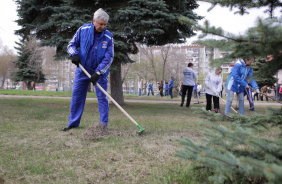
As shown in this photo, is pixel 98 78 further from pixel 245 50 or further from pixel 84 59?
pixel 245 50

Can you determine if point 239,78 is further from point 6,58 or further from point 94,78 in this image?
point 6,58

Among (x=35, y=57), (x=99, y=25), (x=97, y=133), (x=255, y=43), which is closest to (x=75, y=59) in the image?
(x=99, y=25)

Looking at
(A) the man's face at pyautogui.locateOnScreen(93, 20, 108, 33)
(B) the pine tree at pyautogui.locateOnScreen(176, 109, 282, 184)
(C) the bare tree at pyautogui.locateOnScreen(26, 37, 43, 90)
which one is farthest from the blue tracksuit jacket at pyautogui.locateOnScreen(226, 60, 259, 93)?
(C) the bare tree at pyautogui.locateOnScreen(26, 37, 43, 90)

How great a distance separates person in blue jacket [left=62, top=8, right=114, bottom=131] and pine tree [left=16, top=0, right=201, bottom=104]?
295cm

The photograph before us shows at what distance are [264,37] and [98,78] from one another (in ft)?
9.86

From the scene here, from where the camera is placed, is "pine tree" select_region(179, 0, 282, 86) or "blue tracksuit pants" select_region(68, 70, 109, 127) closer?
"pine tree" select_region(179, 0, 282, 86)

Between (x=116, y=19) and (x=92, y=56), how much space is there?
12.3 feet

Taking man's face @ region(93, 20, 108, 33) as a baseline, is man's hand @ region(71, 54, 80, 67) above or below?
below

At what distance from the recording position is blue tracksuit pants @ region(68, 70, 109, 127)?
4.27 metres

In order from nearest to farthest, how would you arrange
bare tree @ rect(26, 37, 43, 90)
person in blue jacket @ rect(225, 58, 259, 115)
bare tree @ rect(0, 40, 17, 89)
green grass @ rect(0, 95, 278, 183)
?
green grass @ rect(0, 95, 278, 183)
person in blue jacket @ rect(225, 58, 259, 115)
bare tree @ rect(26, 37, 43, 90)
bare tree @ rect(0, 40, 17, 89)

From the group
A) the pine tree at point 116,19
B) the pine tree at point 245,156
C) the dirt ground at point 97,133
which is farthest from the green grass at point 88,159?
the pine tree at point 116,19

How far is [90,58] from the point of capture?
4.23 m

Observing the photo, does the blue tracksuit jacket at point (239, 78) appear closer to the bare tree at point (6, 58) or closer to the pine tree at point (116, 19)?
the pine tree at point (116, 19)

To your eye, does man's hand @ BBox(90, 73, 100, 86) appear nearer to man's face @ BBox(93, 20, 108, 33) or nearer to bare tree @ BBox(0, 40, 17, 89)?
man's face @ BBox(93, 20, 108, 33)
